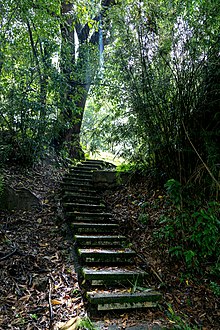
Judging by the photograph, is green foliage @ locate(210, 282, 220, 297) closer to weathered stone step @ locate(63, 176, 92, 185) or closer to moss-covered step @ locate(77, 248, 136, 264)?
moss-covered step @ locate(77, 248, 136, 264)

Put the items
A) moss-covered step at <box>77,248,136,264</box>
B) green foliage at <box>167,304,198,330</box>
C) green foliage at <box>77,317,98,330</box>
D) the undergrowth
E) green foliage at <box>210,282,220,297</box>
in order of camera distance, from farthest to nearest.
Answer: the undergrowth, moss-covered step at <box>77,248,136,264</box>, green foliage at <box>210,282,220,297</box>, green foliage at <box>167,304,198,330</box>, green foliage at <box>77,317,98,330</box>

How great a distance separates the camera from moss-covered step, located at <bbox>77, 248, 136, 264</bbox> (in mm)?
2974

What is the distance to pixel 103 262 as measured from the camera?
9.82 ft

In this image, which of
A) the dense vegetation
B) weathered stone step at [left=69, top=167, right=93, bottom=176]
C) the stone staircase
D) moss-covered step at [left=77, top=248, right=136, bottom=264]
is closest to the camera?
the stone staircase

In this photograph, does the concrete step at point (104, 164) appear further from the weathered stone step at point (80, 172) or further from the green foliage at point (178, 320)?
the green foliage at point (178, 320)

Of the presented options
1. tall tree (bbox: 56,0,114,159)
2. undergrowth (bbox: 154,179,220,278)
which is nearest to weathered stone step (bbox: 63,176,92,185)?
tall tree (bbox: 56,0,114,159)

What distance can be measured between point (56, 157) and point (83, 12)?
3.02 metres

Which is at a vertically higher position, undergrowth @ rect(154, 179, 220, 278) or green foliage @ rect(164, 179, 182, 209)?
green foliage @ rect(164, 179, 182, 209)

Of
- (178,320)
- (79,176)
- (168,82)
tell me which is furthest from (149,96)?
(178,320)

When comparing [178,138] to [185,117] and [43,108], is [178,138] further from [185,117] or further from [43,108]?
[43,108]

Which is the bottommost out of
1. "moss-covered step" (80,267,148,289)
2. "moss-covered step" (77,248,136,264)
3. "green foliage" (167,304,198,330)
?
"green foliage" (167,304,198,330)

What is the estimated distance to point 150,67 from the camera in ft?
12.7

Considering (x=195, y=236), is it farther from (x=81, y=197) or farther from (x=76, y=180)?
(x=76, y=180)

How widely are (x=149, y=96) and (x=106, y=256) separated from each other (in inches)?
88.3
